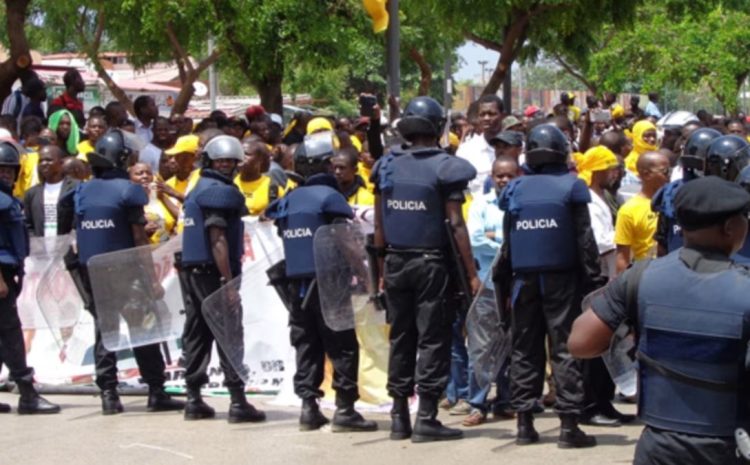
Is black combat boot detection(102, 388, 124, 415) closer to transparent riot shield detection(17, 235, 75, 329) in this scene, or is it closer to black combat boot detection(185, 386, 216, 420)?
black combat boot detection(185, 386, 216, 420)

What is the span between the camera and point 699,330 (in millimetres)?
4633

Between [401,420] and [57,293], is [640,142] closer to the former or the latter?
[401,420]

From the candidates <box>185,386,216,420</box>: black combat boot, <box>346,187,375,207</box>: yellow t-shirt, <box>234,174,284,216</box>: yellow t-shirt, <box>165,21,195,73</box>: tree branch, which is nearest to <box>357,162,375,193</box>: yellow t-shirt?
<box>346,187,375,207</box>: yellow t-shirt

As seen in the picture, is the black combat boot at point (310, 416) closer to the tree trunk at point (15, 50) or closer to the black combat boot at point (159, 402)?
the black combat boot at point (159, 402)

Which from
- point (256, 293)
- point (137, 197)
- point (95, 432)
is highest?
point (137, 197)

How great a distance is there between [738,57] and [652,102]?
40.9ft

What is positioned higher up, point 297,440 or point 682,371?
point 682,371

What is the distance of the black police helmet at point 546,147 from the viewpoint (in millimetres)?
8055

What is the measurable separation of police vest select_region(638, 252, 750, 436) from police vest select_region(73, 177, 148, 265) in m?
5.43

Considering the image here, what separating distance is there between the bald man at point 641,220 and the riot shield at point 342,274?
5.23 feet

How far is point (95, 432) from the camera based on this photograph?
9148 mm

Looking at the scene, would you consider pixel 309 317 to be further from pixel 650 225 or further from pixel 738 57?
pixel 738 57

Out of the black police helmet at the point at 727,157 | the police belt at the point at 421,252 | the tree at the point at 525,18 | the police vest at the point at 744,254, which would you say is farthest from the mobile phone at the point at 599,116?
the police vest at the point at 744,254

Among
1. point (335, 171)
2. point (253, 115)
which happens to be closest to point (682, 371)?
point (335, 171)
